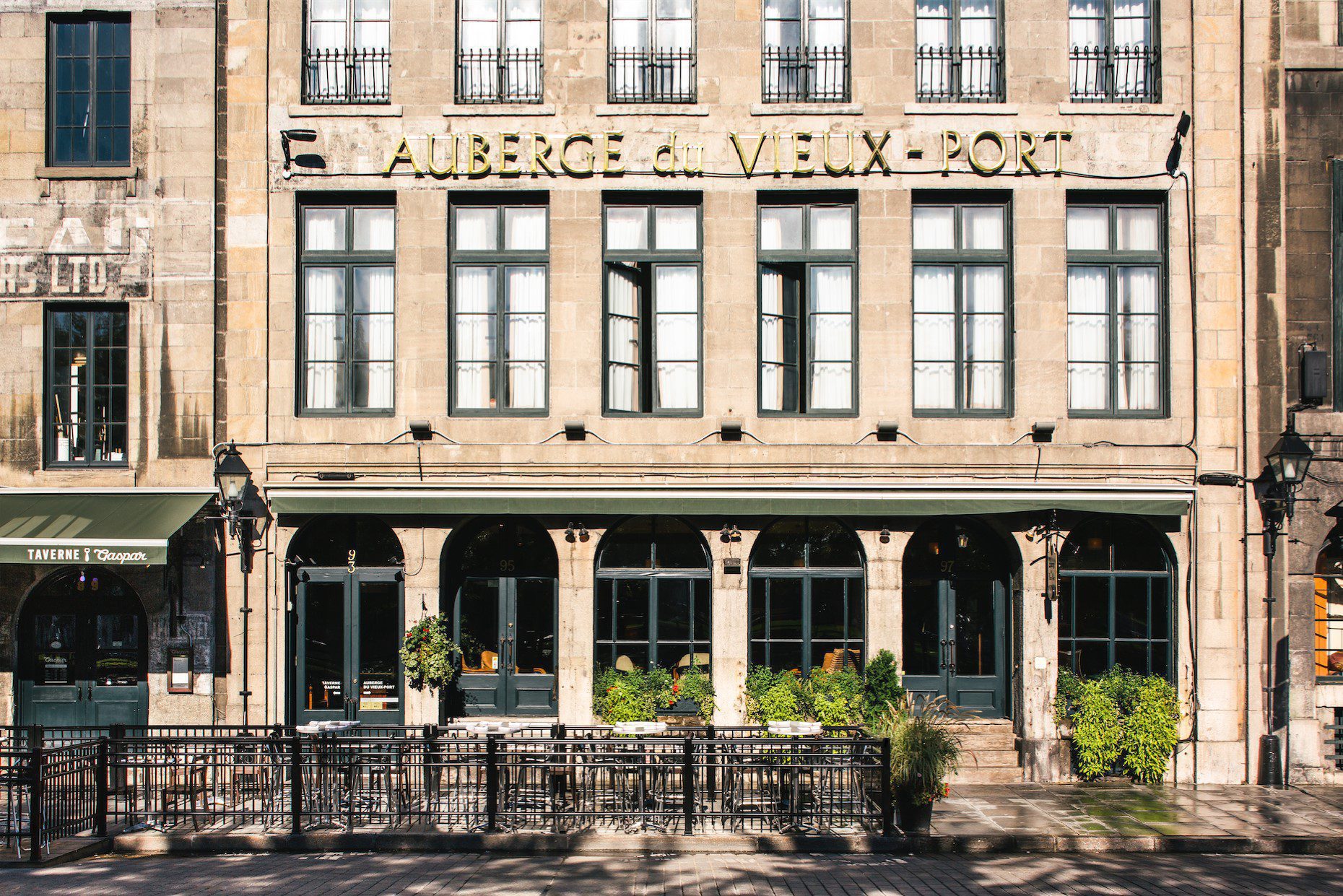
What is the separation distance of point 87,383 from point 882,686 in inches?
496

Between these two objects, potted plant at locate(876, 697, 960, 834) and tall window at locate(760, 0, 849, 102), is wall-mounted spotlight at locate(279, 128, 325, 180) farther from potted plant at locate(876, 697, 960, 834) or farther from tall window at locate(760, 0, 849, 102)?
potted plant at locate(876, 697, 960, 834)

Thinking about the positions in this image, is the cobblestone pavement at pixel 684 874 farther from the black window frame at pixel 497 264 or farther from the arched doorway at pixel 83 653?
the black window frame at pixel 497 264

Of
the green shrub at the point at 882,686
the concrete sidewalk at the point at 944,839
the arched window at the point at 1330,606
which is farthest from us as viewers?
the arched window at the point at 1330,606

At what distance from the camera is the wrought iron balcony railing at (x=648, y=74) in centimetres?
1531

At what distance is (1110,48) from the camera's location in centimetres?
1533

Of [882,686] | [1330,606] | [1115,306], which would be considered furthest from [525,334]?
[1330,606]

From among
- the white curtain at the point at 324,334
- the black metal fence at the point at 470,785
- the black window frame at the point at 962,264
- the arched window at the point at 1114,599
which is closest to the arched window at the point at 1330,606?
the arched window at the point at 1114,599

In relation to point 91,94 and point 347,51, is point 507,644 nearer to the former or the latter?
point 347,51

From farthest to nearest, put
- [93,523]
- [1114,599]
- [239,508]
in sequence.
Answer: [1114,599]
[239,508]
[93,523]

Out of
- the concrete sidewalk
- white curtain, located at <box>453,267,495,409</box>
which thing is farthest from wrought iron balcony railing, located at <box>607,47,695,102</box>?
the concrete sidewalk

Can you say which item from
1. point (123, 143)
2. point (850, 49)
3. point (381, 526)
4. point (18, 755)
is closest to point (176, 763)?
point (18, 755)

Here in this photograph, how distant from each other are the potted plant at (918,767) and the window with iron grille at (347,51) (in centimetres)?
1175

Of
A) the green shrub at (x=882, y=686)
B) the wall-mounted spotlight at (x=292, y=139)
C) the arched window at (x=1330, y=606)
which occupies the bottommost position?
the green shrub at (x=882, y=686)

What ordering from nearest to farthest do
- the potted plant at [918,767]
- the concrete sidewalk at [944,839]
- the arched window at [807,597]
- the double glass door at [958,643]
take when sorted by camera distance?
the concrete sidewalk at [944,839], the potted plant at [918,767], the arched window at [807,597], the double glass door at [958,643]
